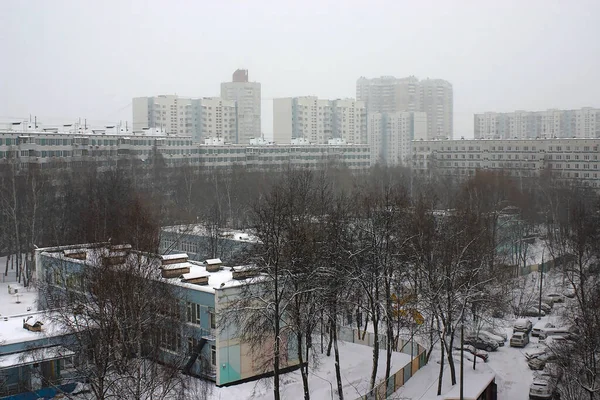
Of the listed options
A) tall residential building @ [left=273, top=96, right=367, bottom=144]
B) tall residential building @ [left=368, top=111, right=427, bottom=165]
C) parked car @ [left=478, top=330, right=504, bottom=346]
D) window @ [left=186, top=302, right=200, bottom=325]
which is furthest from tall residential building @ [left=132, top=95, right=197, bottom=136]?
window @ [left=186, top=302, right=200, bottom=325]

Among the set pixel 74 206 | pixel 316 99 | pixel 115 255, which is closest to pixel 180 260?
pixel 115 255

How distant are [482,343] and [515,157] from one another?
4117 cm

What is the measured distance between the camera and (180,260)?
707 inches

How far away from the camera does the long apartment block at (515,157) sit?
51.6m

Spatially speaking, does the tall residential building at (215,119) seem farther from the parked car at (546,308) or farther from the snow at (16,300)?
the parked car at (546,308)

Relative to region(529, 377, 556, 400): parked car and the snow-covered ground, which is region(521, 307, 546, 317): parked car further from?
region(529, 377, 556, 400): parked car

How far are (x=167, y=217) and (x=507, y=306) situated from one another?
1704cm

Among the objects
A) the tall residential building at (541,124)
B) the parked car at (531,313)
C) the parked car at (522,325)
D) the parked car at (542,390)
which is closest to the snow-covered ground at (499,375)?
the parked car at (522,325)

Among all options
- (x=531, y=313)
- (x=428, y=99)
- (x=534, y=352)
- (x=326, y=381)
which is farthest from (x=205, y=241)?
(x=428, y=99)

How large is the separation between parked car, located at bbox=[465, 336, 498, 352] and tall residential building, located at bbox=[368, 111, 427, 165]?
69.2 m

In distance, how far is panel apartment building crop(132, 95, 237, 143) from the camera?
6906cm

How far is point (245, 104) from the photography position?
83375 mm

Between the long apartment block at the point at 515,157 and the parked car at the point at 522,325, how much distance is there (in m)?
27.5

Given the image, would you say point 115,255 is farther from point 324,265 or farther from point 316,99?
point 316,99
